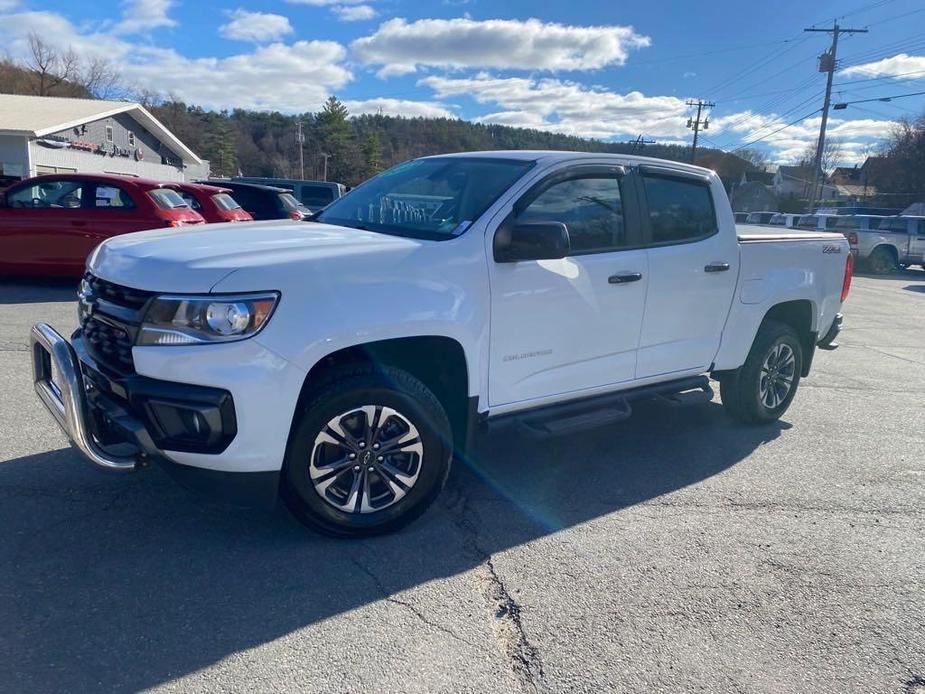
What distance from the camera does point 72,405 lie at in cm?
323

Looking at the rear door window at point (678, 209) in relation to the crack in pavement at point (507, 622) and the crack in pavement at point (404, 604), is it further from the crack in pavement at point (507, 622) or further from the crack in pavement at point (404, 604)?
the crack in pavement at point (404, 604)

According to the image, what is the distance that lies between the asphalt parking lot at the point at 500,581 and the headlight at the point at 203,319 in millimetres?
789

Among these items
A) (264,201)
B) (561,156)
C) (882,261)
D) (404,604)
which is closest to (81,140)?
(264,201)

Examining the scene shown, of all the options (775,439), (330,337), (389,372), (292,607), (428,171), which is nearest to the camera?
(292,607)

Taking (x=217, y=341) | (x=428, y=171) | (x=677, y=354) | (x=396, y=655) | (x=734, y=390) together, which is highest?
(x=428, y=171)

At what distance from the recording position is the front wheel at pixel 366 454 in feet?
11.1

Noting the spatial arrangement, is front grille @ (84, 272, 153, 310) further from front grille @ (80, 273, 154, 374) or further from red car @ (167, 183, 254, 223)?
red car @ (167, 183, 254, 223)

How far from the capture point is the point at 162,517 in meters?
3.76

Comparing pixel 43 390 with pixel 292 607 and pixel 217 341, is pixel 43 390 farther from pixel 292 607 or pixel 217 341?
pixel 292 607

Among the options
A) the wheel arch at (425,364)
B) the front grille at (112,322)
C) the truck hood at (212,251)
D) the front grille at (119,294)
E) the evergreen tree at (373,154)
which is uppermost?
the evergreen tree at (373,154)

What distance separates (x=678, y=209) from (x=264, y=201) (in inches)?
465

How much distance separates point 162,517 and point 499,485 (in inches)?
75.8

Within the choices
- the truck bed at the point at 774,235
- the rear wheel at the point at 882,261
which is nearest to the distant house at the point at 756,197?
the rear wheel at the point at 882,261

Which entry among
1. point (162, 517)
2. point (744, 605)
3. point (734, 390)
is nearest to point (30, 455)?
point (162, 517)
